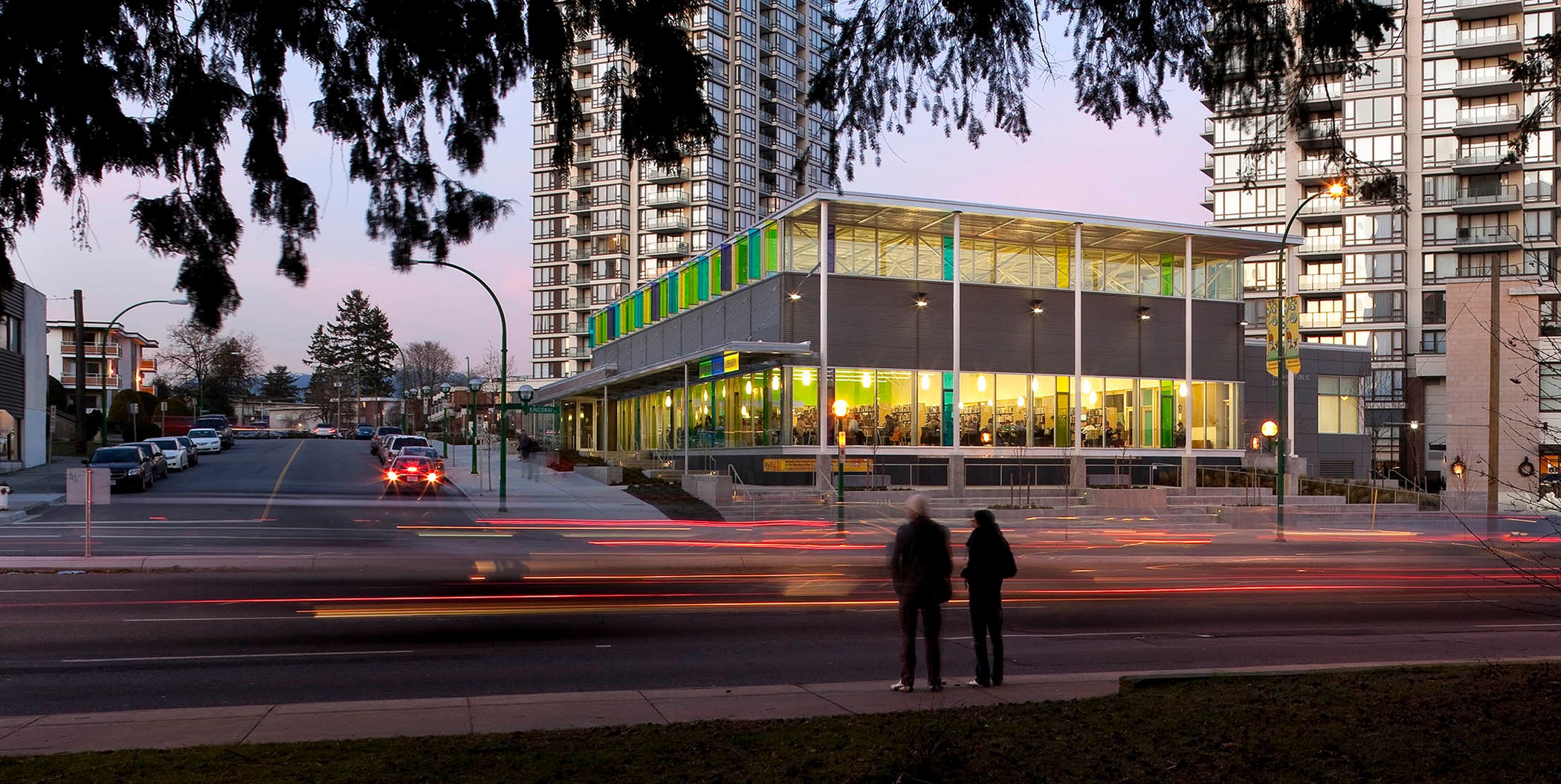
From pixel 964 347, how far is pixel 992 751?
3457cm

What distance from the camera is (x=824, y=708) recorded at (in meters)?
9.53

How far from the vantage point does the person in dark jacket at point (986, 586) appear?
10883mm

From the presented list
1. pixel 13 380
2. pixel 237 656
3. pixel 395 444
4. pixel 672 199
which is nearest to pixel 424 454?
pixel 395 444

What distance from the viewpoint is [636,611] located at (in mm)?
16734

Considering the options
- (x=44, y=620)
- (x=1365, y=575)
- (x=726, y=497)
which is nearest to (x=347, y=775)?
(x=44, y=620)

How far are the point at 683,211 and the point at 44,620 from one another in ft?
327

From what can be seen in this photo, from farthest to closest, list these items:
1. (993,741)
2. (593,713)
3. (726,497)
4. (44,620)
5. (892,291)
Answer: (892,291) → (726,497) → (44,620) → (593,713) → (993,741)

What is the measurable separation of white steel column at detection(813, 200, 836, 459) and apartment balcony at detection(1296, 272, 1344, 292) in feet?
159

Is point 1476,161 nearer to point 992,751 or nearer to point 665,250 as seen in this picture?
point 665,250

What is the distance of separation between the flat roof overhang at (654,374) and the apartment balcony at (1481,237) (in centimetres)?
4935

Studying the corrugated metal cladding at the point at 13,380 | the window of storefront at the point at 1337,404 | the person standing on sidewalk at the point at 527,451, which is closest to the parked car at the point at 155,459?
the corrugated metal cladding at the point at 13,380

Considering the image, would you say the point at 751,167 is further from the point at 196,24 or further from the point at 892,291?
the point at 196,24

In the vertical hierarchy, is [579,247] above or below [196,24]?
above

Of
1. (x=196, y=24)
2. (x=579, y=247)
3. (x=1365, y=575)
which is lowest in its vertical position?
(x=1365, y=575)
